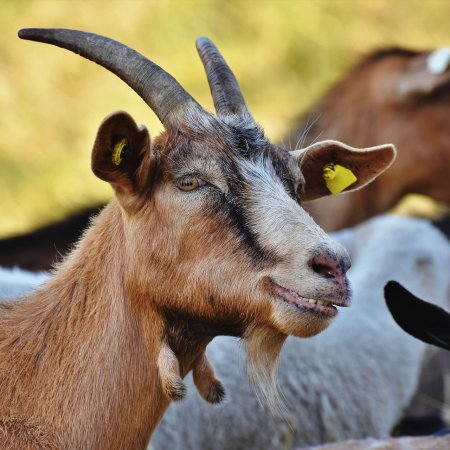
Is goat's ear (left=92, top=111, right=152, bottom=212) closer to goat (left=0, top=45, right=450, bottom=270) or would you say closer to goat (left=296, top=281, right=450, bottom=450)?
goat (left=296, top=281, right=450, bottom=450)

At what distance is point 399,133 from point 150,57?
643 centimetres

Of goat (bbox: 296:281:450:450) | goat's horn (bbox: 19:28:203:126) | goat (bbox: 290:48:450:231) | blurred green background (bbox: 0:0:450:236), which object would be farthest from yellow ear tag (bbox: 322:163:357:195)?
blurred green background (bbox: 0:0:450:236)

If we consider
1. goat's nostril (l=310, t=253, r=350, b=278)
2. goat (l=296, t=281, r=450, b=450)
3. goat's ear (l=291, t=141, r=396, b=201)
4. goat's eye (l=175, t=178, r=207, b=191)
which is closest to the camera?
goat's nostril (l=310, t=253, r=350, b=278)

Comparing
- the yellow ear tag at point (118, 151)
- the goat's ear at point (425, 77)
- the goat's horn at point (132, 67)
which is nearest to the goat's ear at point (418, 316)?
the goat's horn at point (132, 67)

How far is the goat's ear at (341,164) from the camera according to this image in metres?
4.43

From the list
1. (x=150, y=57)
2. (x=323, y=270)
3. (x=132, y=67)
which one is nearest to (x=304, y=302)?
(x=323, y=270)

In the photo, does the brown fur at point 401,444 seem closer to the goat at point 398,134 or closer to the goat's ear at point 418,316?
the goat's ear at point 418,316

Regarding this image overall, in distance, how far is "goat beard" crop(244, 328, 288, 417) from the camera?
12.7ft

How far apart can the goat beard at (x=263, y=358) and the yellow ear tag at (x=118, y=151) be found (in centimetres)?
79

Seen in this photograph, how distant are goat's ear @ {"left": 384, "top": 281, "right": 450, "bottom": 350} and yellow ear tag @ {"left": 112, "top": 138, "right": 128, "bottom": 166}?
1.47 metres

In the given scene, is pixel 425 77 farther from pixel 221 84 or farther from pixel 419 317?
pixel 221 84

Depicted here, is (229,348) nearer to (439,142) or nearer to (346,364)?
(346,364)

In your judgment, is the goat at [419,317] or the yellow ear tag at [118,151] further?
the goat at [419,317]

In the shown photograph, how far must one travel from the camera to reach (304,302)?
3648 mm
